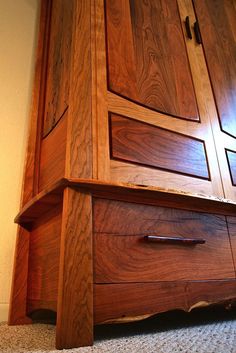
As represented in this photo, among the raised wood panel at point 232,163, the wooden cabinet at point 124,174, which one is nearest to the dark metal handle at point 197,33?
the wooden cabinet at point 124,174

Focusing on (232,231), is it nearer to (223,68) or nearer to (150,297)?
(150,297)

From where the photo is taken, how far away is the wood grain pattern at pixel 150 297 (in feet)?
1.77

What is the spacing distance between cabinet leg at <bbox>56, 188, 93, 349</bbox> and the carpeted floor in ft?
0.10

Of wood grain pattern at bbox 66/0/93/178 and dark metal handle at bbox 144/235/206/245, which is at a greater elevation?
wood grain pattern at bbox 66/0/93/178

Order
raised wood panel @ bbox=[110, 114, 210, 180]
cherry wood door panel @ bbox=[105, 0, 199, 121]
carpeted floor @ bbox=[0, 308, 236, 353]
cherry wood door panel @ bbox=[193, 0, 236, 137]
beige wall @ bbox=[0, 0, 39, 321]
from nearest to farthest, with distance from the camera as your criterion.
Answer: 1. carpeted floor @ bbox=[0, 308, 236, 353]
2. raised wood panel @ bbox=[110, 114, 210, 180]
3. cherry wood door panel @ bbox=[105, 0, 199, 121]
4. beige wall @ bbox=[0, 0, 39, 321]
5. cherry wood door panel @ bbox=[193, 0, 236, 137]

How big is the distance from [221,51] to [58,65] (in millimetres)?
780

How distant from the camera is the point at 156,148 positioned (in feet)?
2.58

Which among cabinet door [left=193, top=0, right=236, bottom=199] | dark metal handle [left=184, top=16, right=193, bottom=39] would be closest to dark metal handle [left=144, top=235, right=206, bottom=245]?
cabinet door [left=193, top=0, right=236, bottom=199]

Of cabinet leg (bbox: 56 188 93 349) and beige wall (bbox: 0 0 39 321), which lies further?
beige wall (bbox: 0 0 39 321)

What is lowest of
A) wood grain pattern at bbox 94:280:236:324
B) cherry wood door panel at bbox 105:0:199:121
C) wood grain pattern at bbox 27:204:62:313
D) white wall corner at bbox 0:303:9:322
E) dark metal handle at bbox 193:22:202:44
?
white wall corner at bbox 0:303:9:322

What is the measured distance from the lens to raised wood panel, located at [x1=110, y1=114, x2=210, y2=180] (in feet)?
2.37

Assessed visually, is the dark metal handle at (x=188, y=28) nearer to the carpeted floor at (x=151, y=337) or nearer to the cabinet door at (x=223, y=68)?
the cabinet door at (x=223, y=68)

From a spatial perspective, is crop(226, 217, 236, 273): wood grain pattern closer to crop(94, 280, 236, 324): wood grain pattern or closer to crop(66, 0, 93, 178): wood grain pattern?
crop(94, 280, 236, 324): wood grain pattern

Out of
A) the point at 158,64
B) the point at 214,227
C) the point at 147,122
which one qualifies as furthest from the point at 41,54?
the point at 214,227
